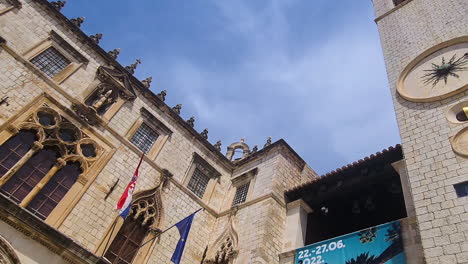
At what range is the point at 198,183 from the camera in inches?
649

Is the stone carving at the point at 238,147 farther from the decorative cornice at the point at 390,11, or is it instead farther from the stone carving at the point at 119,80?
the decorative cornice at the point at 390,11

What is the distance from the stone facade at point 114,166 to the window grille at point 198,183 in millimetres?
282

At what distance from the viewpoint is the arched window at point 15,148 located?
36.6ft

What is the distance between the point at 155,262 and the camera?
12766 millimetres

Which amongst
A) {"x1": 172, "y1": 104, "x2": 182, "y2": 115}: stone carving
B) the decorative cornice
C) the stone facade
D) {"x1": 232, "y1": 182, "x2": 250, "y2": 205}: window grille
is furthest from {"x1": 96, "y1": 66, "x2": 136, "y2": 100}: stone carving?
the decorative cornice

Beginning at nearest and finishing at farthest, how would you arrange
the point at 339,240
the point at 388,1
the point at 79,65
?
1. the point at 339,240
2. the point at 79,65
3. the point at 388,1

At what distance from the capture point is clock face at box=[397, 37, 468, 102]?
1067 centimetres

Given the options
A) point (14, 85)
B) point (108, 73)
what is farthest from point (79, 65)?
point (14, 85)

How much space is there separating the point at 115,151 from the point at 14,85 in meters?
4.22

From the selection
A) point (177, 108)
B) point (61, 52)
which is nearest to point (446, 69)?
point (177, 108)

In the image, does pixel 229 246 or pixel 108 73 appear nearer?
pixel 229 246

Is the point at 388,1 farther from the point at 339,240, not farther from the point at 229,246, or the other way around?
the point at 229,246

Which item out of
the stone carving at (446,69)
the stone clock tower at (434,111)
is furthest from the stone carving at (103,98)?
the stone carving at (446,69)

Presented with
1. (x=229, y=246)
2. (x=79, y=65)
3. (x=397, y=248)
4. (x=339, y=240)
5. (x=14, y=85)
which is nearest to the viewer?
(x=397, y=248)
